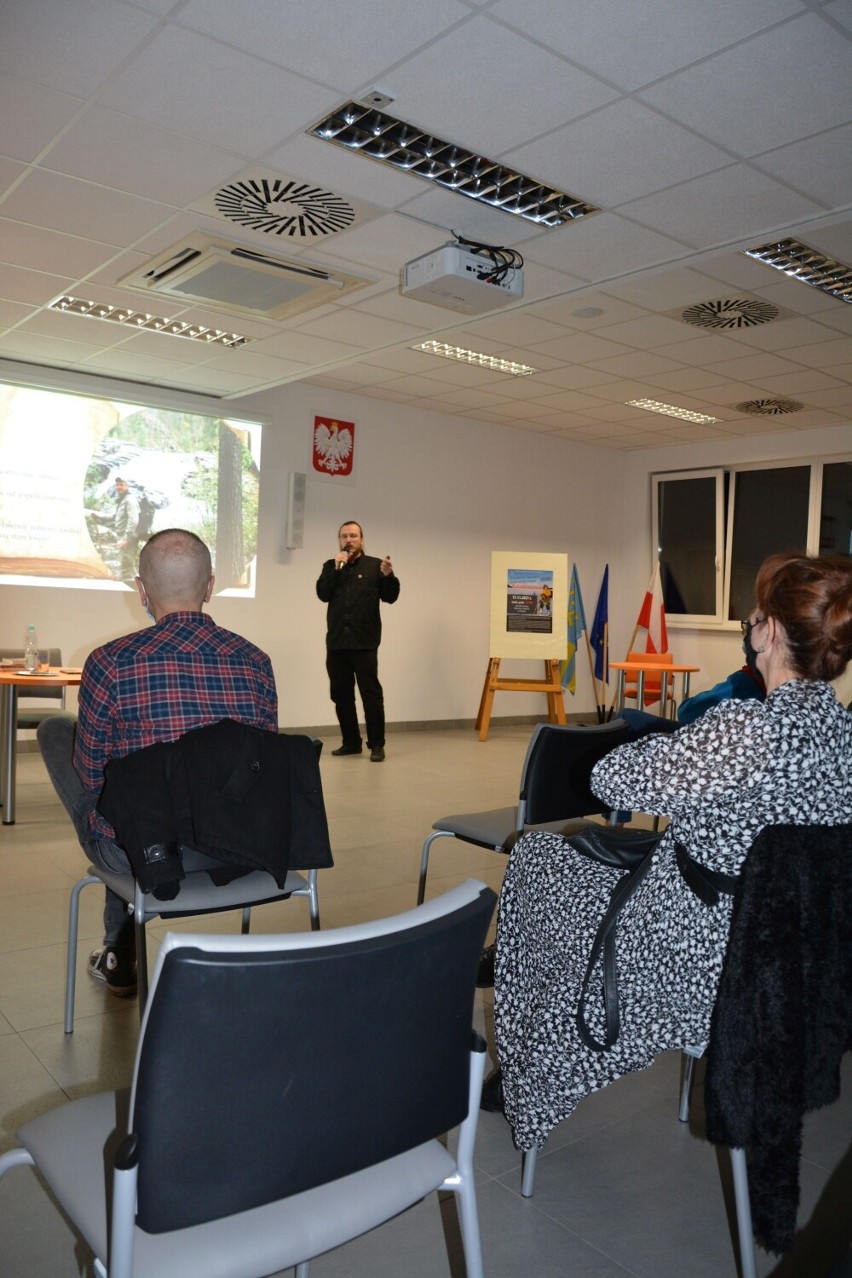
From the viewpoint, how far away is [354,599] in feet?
24.9

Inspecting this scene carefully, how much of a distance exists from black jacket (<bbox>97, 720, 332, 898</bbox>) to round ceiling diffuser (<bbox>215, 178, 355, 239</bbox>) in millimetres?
2796

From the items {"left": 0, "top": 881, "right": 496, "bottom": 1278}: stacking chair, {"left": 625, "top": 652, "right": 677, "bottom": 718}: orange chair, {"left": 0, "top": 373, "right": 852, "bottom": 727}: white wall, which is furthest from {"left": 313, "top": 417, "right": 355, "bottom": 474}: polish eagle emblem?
{"left": 0, "top": 881, "right": 496, "bottom": 1278}: stacking chair

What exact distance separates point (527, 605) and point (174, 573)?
671cm

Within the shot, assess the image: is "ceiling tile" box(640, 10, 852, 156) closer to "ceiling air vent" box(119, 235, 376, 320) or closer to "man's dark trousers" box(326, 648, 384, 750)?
"ceiling air vent" box(119, 235, 376, 320)

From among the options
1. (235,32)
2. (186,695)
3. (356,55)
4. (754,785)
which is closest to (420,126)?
(356,55)

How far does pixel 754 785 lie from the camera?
5.21ft

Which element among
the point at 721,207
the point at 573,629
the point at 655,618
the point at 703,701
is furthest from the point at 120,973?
the point at 655,618

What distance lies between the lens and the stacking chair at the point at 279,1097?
0.98m

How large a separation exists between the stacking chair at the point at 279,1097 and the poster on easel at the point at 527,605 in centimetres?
773

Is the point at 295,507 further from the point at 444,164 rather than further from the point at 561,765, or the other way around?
the point at 561,765

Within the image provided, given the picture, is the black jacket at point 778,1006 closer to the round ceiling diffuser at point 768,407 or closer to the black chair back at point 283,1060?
the black chair back at point 283,1060

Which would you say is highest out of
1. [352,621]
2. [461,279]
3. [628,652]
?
[461,279]

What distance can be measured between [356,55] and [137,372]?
451cm

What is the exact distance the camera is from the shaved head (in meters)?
2.43
